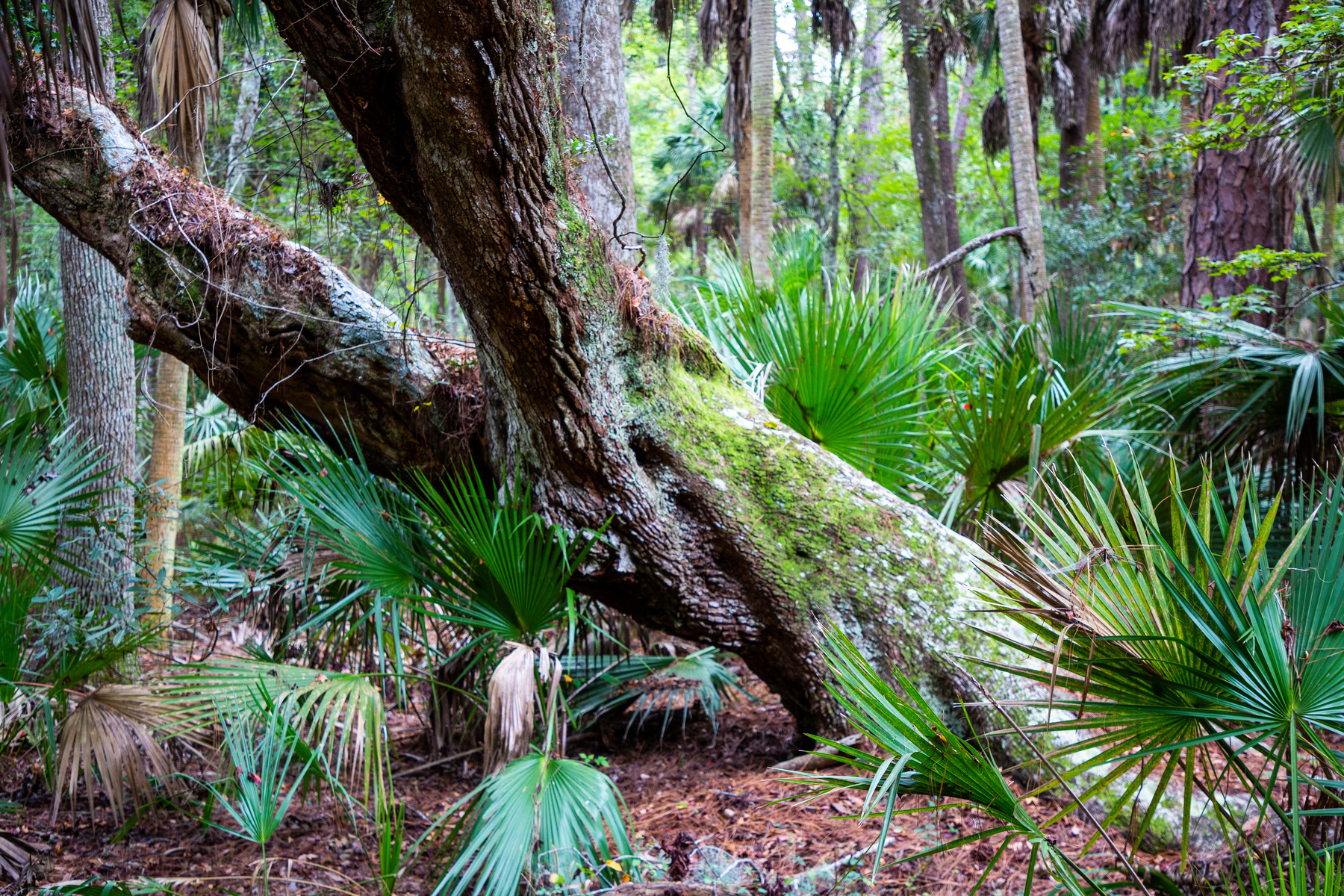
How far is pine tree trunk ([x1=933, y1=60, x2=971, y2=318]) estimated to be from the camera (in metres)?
12.7

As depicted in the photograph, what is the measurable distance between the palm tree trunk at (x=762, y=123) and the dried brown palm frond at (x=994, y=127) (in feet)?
Result: 31.9

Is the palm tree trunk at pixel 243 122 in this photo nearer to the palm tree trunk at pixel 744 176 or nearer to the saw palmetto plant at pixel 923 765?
the saw palmetto plant at pixel 923 765

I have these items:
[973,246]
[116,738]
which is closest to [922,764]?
[116,738]

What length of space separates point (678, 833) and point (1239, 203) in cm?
642

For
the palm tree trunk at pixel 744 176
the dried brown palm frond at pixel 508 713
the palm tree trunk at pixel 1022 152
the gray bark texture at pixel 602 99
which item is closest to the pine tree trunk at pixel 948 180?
the palm tree trunk at pixel 744 176

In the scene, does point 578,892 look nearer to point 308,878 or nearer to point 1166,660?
point 308,878

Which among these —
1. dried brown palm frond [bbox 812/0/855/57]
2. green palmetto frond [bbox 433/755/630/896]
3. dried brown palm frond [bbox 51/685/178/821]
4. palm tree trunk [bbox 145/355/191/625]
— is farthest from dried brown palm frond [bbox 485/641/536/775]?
dried brown palm frond [bbox 812/0/855/57]

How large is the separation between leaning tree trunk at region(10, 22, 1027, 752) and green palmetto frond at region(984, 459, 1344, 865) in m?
1.60

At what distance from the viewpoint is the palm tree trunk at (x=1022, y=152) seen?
7.26 metres

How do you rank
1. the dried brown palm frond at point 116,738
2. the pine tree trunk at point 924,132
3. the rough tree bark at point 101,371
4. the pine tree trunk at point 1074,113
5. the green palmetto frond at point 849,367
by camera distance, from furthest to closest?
the pine tree trunk at point 1074,113 → the pine tree trunk at point 924,132 → the rough tree bark at point 101,371 → the green palmetto frond at point 849,367 → the dried brown palm frond at point 116,738

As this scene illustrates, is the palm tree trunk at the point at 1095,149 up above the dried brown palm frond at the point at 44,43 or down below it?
above

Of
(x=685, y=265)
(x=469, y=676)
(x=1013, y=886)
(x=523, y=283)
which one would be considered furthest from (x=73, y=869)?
(x=685, y=265)

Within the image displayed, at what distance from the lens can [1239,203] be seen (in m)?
6.65

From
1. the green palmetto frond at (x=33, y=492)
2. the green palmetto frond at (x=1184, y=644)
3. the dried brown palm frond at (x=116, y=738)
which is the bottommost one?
the dried brown palm frond at (x=116, y=738)
